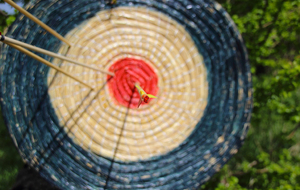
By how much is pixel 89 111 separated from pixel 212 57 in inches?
16.3

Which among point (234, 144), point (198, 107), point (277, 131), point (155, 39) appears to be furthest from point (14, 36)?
point (277, 131)

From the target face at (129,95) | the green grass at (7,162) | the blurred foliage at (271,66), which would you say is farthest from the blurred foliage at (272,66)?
the green grass at (7,162)

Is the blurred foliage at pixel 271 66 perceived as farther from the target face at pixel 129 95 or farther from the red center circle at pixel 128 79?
the red center circle at pixel 128 79

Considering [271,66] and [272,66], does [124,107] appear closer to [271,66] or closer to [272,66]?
[272,66]

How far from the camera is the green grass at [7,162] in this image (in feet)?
5.97

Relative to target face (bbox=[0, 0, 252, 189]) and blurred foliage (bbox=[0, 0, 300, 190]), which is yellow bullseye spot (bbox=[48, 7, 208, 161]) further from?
blurred foliage (bbox=[0, 0, 300, 190])

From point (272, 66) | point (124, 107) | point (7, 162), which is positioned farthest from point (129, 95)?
point (7, 162)

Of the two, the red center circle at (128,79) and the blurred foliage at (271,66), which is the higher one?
the red center circle at (128,79)

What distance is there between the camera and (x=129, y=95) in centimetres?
74

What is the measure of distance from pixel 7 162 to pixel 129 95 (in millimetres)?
1650

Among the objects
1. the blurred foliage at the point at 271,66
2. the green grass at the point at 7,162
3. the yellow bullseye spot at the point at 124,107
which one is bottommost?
the blurred foliage at the point at 271,66

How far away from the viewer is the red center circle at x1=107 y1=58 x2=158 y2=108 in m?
0.74

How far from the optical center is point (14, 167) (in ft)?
6.17

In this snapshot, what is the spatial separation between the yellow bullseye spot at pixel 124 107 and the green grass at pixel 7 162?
4.60 feet
